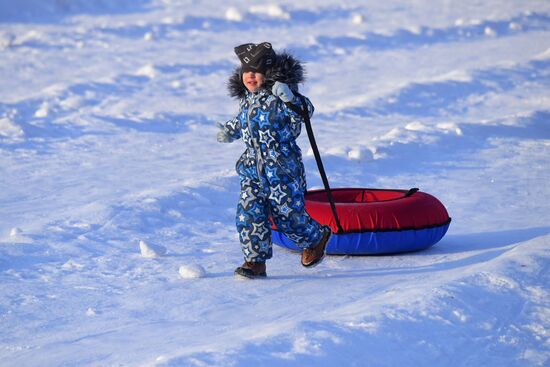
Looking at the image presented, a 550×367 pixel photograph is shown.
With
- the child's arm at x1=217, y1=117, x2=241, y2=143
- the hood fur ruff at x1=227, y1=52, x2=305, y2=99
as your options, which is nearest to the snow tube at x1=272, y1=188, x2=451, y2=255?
the child's arm at x1=217, y1=117, x2=241, y2=143

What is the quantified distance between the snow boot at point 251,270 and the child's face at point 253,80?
1.00 m

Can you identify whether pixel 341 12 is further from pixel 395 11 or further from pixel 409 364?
pixel 409 364

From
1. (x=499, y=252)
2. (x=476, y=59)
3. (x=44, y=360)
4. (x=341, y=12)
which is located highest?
(x=341, y=12)

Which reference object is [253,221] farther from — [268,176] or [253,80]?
[253,80]

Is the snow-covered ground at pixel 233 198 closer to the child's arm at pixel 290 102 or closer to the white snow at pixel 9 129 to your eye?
the white snow at pixel 9 129

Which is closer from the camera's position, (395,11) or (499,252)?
(499,252)

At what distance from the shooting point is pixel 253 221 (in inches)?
224

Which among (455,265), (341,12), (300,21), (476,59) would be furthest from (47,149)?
(341,12)

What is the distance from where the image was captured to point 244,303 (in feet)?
17.3

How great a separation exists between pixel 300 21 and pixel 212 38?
309cm

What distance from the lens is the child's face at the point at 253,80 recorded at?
18.4 feet

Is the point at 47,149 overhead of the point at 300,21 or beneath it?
beneath

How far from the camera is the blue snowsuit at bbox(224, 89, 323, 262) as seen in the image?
5.58m

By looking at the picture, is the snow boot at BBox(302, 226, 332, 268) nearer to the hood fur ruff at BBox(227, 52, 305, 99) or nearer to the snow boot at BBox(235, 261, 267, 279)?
the snow boot at BBox(235, 261, 267, 279)
